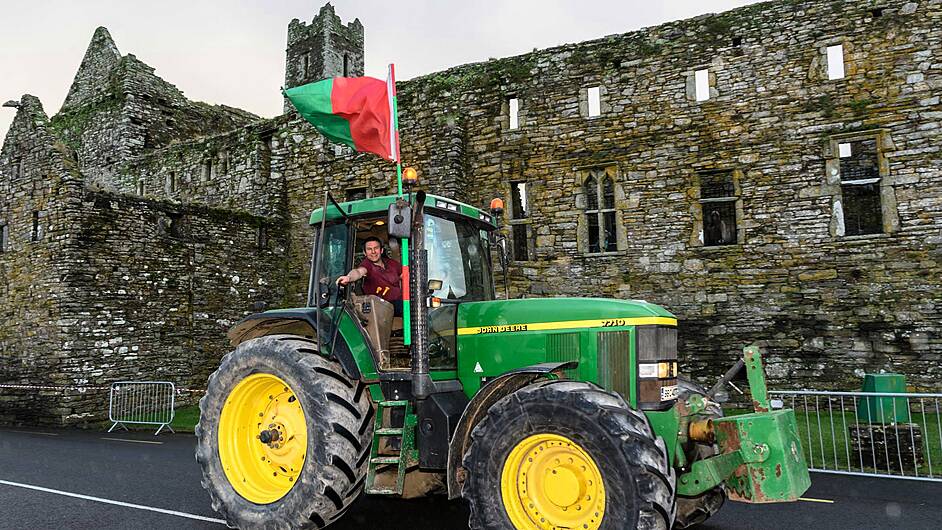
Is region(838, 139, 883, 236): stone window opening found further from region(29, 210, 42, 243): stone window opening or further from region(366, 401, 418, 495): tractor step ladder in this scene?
region(29, 210, 42, 243): stone window opening

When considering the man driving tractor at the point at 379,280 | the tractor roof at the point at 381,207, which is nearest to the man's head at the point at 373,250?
the man driving tractor at the point at 379,280

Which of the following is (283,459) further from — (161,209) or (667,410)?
(161,209)

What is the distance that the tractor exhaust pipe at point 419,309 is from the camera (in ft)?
15.3

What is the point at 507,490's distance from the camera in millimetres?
4105

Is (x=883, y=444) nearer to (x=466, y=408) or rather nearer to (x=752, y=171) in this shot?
(x=466, y=408)

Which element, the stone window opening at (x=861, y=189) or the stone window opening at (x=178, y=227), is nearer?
the stone window opening at (x=861, y=189)

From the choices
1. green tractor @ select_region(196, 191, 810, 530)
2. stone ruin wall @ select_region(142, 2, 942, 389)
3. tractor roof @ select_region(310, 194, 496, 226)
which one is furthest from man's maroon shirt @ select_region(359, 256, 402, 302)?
stone ruin wall @ select_region(142, 2, 942, 389)

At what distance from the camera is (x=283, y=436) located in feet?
16.8

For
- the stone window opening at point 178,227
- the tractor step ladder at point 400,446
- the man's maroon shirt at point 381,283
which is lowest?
the tractor step ladder at point 400,446

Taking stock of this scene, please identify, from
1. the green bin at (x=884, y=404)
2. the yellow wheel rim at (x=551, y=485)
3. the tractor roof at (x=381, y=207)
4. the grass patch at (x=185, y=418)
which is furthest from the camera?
the grass patch at (x=185, y=418)

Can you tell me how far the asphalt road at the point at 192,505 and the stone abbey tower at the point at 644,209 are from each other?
5.50m

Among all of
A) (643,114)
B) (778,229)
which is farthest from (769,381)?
(643,114)

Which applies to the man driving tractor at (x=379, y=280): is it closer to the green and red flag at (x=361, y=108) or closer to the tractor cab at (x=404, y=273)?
the tractor cab at (x=404, y=273)

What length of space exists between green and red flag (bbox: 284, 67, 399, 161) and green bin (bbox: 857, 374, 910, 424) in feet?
20.9
